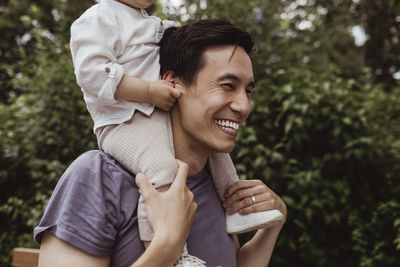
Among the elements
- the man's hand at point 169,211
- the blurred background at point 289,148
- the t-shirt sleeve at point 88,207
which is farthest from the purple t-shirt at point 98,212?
the blurred background at point 289,148

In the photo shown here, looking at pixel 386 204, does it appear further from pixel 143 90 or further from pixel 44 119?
pixel 44 119

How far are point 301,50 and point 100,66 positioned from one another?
3.58 meters

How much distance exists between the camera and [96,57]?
1.32 meters

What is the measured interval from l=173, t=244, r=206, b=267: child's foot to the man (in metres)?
0.09

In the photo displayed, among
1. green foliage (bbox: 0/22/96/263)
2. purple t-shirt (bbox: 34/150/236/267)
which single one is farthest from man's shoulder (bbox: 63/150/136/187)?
green foliage (bbox: 0/22/96/263)

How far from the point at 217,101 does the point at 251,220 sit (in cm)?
57

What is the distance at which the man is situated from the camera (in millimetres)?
1268

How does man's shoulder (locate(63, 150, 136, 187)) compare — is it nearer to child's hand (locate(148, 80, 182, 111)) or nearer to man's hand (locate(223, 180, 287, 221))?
child's hand (locate(148, 80, 182, 111))

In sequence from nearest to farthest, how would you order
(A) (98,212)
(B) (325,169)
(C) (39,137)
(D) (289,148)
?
(A) (98,212), (D) (289,148), (B) (325,169), (C) (39,137)

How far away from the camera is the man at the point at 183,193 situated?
49.9 inches

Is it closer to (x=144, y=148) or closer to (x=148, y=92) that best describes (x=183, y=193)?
(x=144, y=148)

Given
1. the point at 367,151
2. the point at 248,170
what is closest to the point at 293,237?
the point at 248,170

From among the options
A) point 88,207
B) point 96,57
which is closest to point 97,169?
point 88,207

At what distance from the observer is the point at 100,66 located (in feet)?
4.29
